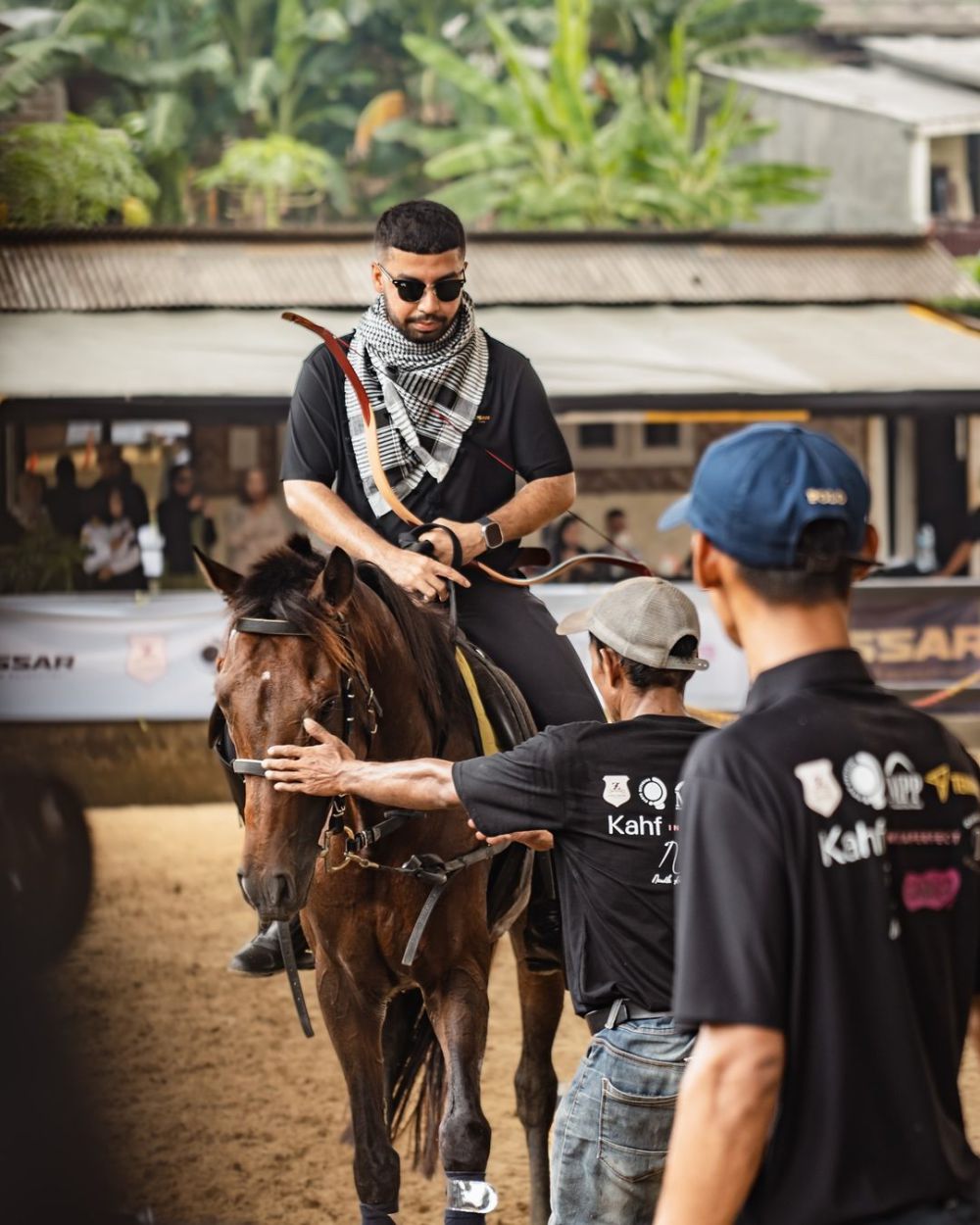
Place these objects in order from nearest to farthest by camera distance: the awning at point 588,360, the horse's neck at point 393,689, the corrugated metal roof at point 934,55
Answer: the horse's neck at point 393,689, the awning at point 588,360, the corrugated metal roof at point 934,55

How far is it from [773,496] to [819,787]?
1.13ft

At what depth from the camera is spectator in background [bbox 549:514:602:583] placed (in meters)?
14.4

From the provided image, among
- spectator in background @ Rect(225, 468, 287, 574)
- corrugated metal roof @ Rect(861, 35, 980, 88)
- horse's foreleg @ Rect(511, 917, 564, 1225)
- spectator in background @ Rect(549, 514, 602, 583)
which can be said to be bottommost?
spectator in background @ Rect(549, 514, 602, 583)

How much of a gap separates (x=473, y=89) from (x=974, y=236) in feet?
29.9

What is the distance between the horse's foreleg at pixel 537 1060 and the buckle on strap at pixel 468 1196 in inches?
47.7

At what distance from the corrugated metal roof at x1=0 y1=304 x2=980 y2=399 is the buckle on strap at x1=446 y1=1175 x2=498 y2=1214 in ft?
32.1

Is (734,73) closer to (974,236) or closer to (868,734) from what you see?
(974,236)

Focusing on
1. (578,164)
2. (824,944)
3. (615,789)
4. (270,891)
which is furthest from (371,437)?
(578,164)

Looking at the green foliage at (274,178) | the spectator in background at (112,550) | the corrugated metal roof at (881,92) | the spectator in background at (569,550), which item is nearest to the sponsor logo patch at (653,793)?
the spectator in background at (569,550)

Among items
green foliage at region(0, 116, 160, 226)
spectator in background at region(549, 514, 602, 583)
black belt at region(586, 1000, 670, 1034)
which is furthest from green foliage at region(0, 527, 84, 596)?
black belt at region(586, 1000, 670, 1034)

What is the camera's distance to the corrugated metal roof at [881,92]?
3134cm

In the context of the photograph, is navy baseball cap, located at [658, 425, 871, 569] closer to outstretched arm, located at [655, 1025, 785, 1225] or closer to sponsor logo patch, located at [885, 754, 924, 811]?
sponsor logo patch, located at [885, 754, 924, 811]

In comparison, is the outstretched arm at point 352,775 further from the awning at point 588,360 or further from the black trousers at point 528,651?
the awning at point 588,360

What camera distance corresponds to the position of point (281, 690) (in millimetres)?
3461
